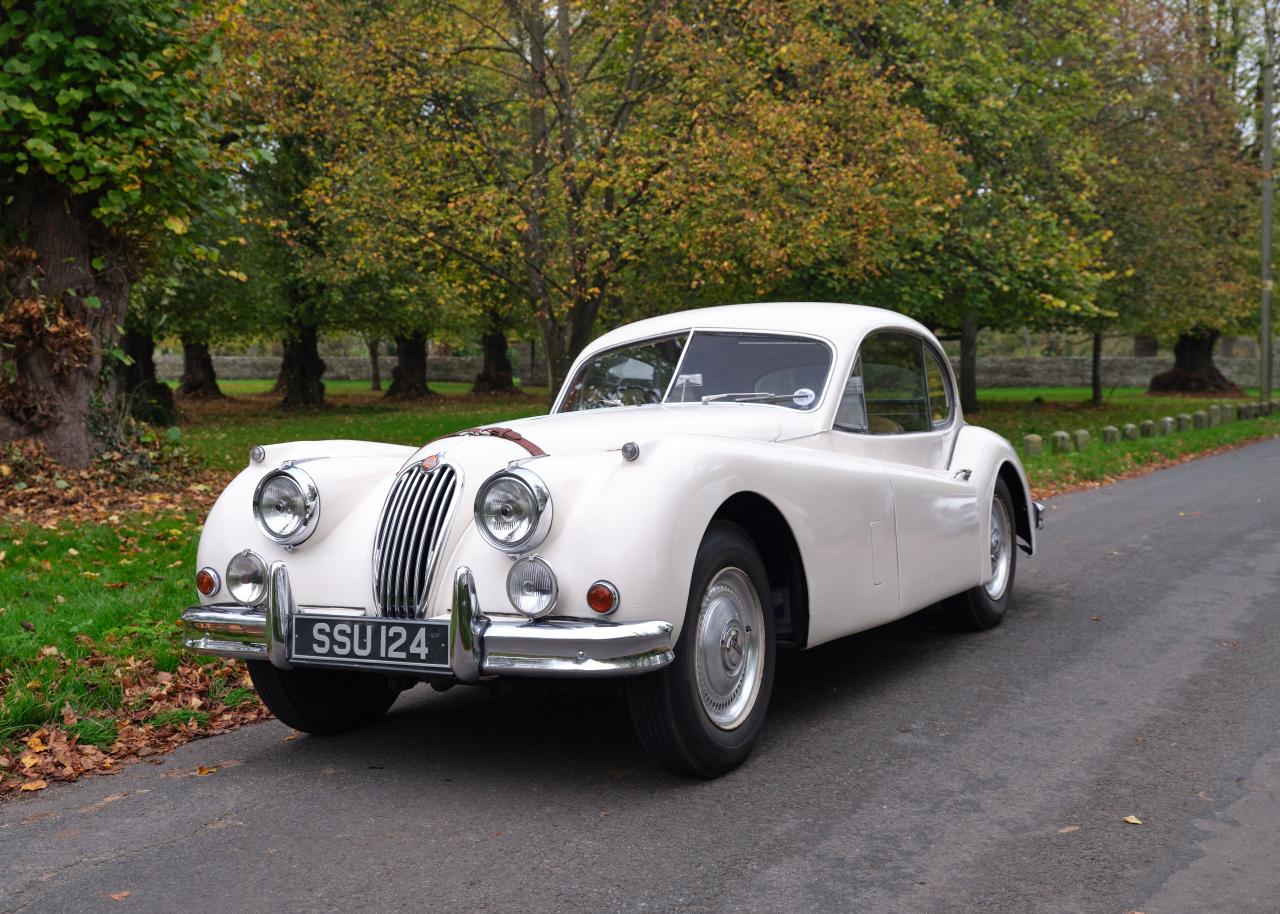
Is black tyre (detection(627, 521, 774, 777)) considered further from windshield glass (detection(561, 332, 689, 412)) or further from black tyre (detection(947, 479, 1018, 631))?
black tyre (detection(947, 479, 1018, 631))

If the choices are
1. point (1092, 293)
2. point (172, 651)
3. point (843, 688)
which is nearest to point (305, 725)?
point (172, 651)

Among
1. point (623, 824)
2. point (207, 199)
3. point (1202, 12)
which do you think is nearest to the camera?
point (623, 824)

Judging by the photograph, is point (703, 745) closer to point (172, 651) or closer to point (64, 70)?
point (172, 651)

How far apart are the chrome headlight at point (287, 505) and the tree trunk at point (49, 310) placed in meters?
7.29

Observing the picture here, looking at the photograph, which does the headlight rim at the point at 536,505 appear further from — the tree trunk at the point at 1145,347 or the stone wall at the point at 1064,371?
the tree trunk at the point at 1145,347

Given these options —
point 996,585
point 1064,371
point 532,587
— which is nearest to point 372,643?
point 532,587

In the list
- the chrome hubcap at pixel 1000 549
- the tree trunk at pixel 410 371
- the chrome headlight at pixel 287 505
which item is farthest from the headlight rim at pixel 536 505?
the tree trunk at pixel 410 371

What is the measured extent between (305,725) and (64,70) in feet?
24.5

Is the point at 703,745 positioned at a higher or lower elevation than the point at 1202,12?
lower

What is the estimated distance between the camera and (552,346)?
14984mm

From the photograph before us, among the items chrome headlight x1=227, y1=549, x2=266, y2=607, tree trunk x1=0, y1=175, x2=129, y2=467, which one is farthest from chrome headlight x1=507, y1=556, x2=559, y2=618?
tree trunk x1=0, y1=175, x2=129, y2=467

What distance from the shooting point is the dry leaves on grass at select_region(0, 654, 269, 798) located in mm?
4723

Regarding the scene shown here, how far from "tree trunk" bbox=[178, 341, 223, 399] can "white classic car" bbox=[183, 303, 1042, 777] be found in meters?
32.0

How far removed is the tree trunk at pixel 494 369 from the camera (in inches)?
1606
